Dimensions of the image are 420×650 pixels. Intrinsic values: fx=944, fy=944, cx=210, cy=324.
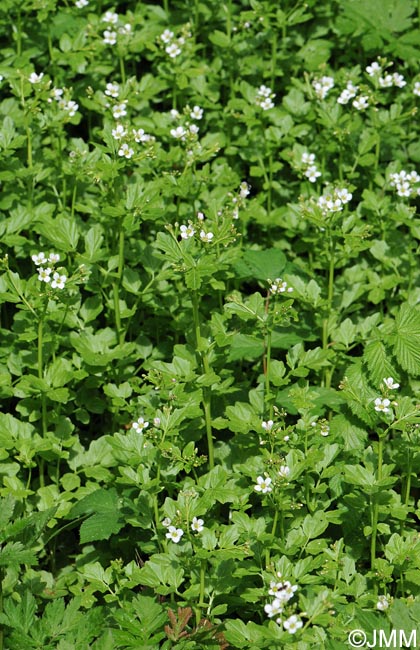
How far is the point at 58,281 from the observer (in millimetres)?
3869

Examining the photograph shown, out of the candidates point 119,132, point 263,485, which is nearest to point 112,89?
point 119,132

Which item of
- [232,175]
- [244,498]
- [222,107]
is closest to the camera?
[244,498]

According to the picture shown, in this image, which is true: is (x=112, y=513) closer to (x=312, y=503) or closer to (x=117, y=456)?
→ (x=117, y=456)

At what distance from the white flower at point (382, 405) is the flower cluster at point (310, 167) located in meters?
1.55

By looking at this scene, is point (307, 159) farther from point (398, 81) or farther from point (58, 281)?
point (58, 281)

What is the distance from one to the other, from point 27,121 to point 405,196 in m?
1.88

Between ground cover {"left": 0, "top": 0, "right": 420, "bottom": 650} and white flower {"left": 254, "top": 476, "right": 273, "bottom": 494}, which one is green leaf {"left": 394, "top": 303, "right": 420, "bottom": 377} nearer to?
ground cover {"left": 0, "top": 0, "right": 420, "bottom": 650}

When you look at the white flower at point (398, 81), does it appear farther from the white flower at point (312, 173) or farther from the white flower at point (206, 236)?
the white flower at point (206, 236)

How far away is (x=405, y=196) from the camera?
4.68 metres

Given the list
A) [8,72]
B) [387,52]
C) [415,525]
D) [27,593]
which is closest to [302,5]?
[387,52]

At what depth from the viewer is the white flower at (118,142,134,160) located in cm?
412

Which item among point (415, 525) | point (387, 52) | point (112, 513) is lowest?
point (415, 525)

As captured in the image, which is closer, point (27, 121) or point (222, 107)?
point (27, 121)

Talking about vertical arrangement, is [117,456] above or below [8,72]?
below
